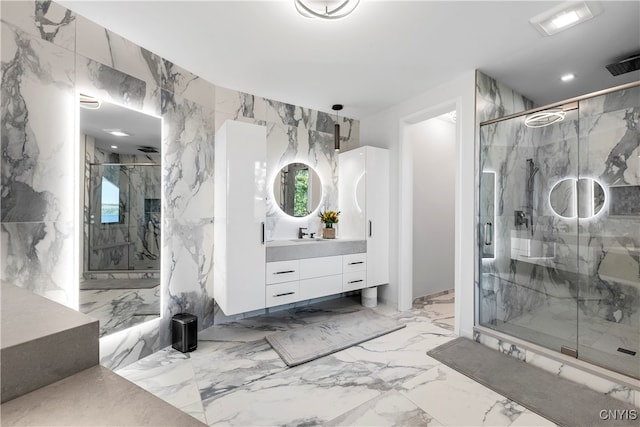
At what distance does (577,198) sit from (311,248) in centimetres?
237

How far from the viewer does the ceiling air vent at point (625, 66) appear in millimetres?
2422

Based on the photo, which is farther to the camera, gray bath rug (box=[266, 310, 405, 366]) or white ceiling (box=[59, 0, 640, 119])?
gray bath rug (box=[266, 310, 405, 366])

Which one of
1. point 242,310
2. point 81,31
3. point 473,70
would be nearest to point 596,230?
point 473,70

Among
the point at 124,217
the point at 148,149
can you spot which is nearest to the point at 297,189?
the point at 148,149

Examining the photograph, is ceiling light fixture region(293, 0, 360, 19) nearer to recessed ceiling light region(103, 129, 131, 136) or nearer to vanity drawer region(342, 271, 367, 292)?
recessed ceiling light region(103, 129, 131, 136)

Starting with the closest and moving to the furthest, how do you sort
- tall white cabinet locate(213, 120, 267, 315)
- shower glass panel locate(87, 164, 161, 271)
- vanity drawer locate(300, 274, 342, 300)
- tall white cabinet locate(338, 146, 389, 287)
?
shower glass panel locate(87, 164, 161, 271), tall white cabinet locate(213, 120, 267, 315), vanity drawer locate(300, 274, 342, 300), tall white cabinet locate(338, 146, 389, 287)

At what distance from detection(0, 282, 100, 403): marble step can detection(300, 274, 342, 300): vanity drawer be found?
92.5 inches

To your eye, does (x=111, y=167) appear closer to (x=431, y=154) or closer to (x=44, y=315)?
(x=44, y=315)

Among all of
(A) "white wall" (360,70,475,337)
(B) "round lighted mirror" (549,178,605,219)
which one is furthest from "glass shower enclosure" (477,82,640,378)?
(A) "white wall" (360,70,475,337)

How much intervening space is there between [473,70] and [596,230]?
1.69 meters

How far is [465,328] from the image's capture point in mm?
2824

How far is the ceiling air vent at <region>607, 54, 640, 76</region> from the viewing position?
95.3 inches

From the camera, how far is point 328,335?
9.32ft

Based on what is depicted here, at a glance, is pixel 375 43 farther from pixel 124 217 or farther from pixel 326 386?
pixel 326 386
